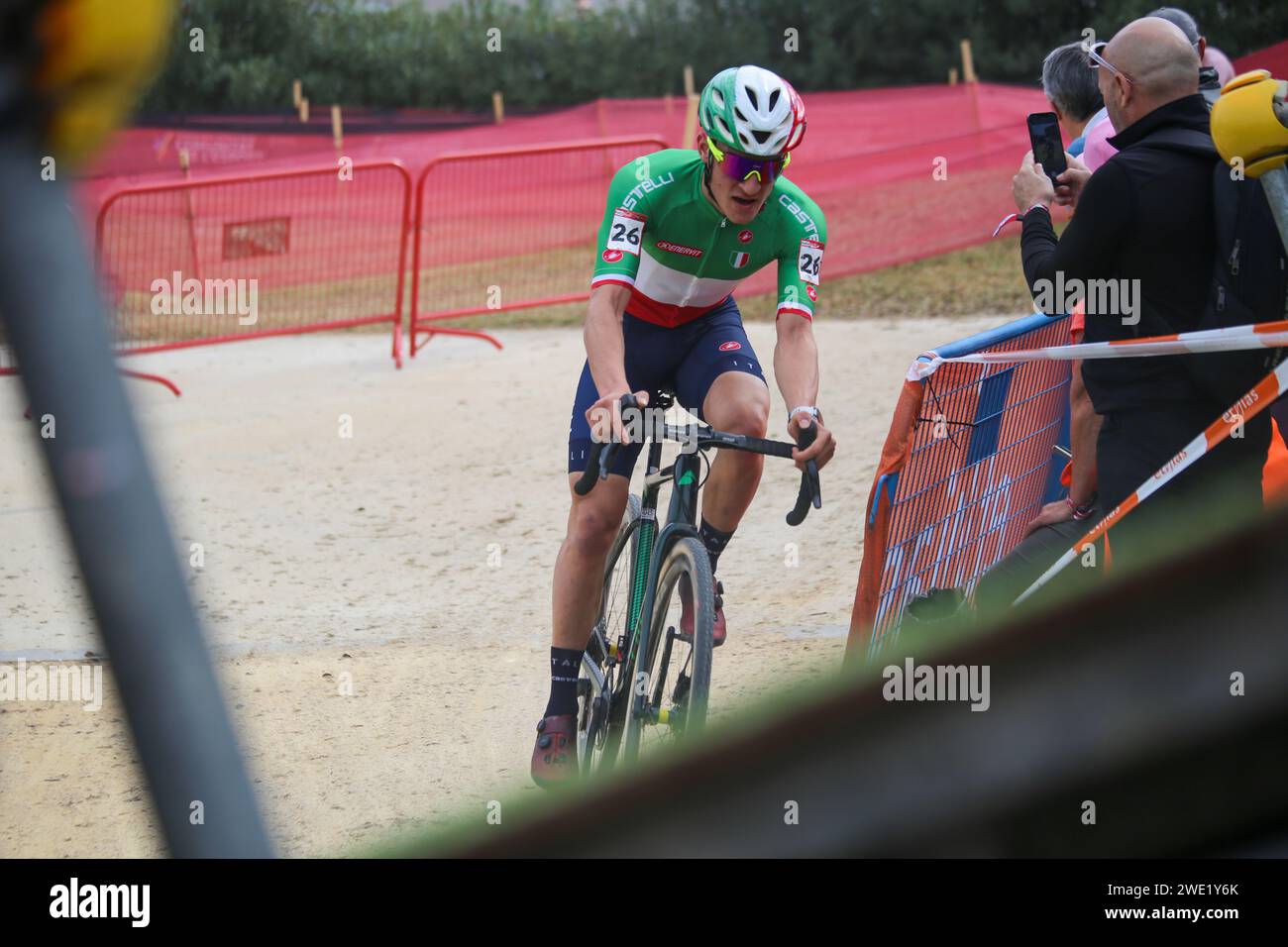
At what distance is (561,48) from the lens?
34156 millimetres

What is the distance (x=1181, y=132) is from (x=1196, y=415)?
2.36ft

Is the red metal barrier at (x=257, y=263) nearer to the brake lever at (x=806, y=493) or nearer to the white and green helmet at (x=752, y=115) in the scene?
the white and green helmet at (x=752, y=115)

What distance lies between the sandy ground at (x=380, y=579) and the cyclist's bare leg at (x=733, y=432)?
624 millimetres

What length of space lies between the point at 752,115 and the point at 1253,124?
1.33 m

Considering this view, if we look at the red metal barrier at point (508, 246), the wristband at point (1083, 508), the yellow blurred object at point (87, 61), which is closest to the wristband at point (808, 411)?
the wristband at point (1083, 508)

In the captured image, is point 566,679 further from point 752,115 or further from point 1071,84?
point 1071,84

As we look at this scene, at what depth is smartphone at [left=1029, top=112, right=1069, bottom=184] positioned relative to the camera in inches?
159

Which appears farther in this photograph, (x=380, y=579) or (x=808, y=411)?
(x=380, y=579)

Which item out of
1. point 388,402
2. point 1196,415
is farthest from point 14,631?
point 1196,415

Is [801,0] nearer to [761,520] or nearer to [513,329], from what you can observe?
[513,329]

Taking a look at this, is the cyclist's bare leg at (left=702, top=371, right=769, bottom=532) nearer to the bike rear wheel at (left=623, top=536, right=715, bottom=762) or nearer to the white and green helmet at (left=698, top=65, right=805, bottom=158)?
the bike rear wheel at (left=623, top=536, right=715, bottom=762)

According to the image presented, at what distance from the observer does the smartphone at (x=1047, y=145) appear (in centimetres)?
404

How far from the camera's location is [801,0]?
32.5 m

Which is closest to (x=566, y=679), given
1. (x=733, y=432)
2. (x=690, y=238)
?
(x=733, y=432)
